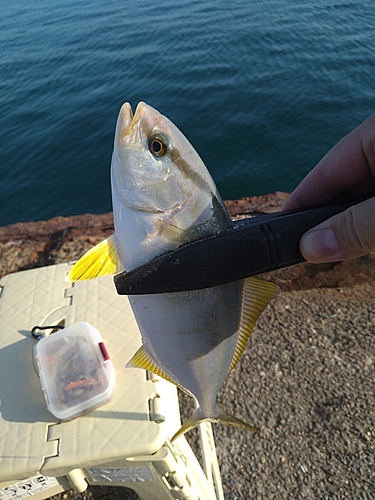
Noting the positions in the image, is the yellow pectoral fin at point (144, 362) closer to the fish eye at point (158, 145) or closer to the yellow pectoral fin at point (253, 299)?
the yellow pectoral fin at point (253, 299)

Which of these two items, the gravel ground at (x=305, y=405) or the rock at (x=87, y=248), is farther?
the rock at (x=87, y=248)

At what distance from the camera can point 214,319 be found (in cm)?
159

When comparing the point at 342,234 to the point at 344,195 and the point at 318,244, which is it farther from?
the point at 344,195

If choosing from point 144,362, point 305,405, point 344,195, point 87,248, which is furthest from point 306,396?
point 87,248

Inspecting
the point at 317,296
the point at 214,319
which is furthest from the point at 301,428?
the point at 214,319

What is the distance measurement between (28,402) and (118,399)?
1.89 ft

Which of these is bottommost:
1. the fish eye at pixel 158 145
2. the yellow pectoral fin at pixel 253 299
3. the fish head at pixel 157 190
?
the yellow pectoral fin at pixel 253 299

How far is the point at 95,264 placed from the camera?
5.16 ft

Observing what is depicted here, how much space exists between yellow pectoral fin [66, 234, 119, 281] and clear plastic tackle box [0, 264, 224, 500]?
3.34ft

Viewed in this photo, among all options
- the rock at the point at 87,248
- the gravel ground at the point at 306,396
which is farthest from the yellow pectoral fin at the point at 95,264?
the rock at the point at 87,248

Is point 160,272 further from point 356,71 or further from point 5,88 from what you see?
point 5,88

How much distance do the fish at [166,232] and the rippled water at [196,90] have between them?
5.56m

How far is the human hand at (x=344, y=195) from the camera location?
155 cm

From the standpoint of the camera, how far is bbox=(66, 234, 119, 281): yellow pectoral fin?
5.15 feet
